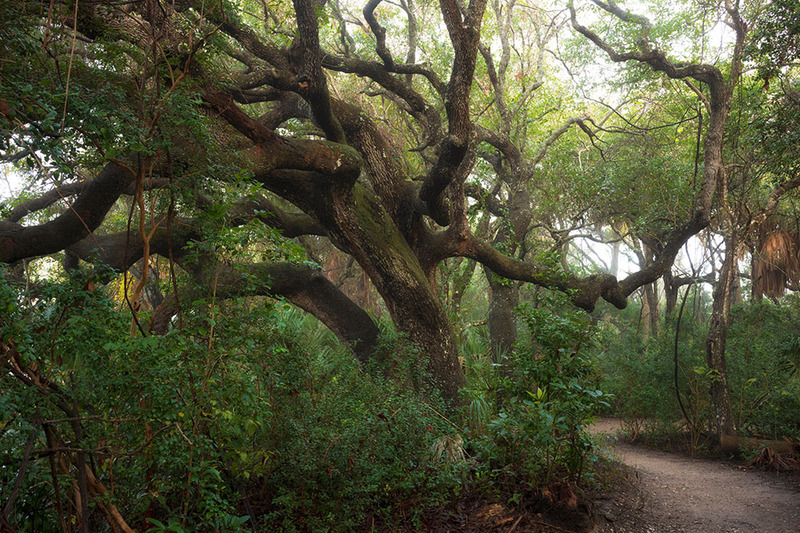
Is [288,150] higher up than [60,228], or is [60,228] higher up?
[288,150]

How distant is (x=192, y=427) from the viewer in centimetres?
286

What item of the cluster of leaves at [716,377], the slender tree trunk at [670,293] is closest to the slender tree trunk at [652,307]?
the slender tree trunk at [670,293]

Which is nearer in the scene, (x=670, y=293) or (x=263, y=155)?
(x=263, y=155)

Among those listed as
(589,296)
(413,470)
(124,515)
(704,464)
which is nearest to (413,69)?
(589,296)

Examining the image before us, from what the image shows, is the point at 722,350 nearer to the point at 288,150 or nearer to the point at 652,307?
the point at 288,150

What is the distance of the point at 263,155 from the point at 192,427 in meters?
3.64

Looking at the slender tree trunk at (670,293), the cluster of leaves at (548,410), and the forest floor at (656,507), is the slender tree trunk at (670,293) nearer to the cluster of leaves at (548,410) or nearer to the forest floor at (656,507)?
the forest floor at (656,507)

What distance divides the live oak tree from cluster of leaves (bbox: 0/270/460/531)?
42cm

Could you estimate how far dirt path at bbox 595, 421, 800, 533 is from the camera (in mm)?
4727

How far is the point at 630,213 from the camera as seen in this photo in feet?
37.6

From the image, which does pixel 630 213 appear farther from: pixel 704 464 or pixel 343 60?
pixel 343 60

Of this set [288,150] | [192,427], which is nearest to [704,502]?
[192,427]

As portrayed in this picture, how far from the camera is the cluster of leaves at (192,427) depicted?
2391 millimetres

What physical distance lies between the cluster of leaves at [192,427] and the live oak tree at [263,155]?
16.4 inches
